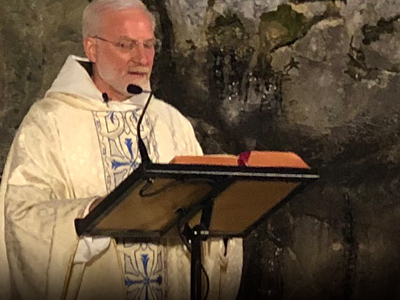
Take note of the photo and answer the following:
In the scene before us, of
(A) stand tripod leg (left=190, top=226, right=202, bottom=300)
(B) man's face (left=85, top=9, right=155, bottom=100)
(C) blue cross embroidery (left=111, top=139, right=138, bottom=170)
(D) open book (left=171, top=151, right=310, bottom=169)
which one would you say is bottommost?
(A) stand tripod leg (left=190, top=226, right=202, bottom=300)

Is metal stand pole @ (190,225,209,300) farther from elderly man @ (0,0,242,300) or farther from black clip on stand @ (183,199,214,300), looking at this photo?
elderly man @ (0,0,242,300)

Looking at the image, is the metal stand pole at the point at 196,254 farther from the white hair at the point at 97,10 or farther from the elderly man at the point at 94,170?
the white hair at the point at 97,10

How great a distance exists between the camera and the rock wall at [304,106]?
3.64 metres

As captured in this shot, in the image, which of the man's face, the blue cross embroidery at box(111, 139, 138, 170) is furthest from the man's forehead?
the blue cross embroidery at box(111, 139, 138, 170)

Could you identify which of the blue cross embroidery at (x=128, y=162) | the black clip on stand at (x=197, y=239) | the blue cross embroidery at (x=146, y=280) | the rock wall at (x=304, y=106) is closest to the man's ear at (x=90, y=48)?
the rock wall at (x=304, y=106)

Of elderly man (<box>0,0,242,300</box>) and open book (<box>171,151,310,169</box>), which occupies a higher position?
open book (<box>171,151,310,169</box>)

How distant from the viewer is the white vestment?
9.98ft

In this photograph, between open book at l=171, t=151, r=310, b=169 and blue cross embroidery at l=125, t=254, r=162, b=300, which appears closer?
open book at l=171, t=151, r=310, b=169

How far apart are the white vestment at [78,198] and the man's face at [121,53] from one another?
6 centimetres

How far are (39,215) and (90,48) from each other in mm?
726

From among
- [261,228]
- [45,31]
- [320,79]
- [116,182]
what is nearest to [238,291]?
[261,228]

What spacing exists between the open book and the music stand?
0.03 meters

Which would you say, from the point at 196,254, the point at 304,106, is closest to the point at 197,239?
the point at 196,254

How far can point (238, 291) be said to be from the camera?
137 inches
